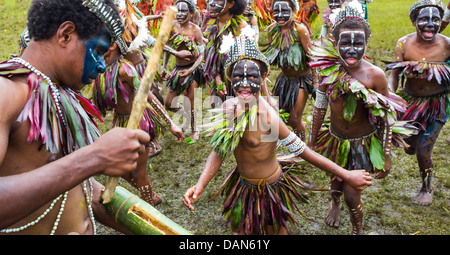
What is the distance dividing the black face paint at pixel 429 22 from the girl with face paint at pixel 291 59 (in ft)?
4.70

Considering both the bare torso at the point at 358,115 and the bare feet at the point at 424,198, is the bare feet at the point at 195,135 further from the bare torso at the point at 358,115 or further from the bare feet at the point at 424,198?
the bare feet at the point at 424,198

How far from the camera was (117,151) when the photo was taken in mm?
1477

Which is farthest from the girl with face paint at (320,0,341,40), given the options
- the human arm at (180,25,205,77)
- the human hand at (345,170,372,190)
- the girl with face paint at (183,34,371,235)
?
the human hand at (345,170,372,190)

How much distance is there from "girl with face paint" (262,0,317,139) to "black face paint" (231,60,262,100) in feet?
7.53

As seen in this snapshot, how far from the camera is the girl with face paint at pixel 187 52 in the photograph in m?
5.93

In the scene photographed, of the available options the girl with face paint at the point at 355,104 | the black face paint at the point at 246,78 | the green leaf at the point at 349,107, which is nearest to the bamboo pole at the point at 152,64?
the black face paint at the point at 246,78

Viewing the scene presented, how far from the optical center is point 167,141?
6117 millimetres

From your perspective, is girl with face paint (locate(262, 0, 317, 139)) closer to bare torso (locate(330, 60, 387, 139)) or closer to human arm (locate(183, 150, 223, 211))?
bare torso (locate(330, 60, 387, 139))

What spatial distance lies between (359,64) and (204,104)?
13.3 ft

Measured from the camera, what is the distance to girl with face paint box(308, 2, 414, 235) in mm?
3408

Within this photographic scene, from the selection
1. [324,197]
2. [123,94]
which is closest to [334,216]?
[324,197]

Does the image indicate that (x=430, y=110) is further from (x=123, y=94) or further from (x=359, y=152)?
(x=123, y=94)
